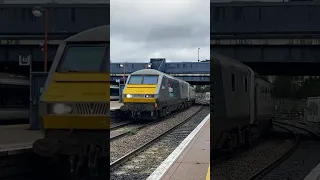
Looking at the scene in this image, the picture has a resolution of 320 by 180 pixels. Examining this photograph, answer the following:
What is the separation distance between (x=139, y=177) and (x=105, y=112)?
29.7 inches

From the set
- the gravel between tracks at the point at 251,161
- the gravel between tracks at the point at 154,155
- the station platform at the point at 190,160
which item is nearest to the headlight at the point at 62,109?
the gravel between tracks at the point at 154,155

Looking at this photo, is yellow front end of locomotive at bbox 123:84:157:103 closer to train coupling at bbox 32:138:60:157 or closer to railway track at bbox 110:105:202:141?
railway track at bbox 110:105:202:141

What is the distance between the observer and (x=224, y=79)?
243 centimetres

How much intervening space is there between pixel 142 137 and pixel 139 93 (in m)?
0.43

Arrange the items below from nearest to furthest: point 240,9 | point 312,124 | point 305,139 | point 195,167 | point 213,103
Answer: point 213,103
point 240,9
point 195,167
point 312,124
point 305,139

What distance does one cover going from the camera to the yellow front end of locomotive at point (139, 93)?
2.62 metres

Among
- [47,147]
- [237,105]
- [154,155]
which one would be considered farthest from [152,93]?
[47,147]

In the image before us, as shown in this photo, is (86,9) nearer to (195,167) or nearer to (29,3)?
(29,3)

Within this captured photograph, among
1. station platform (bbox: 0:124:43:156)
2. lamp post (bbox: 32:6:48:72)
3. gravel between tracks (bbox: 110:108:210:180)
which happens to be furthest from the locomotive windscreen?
station platform (bbox: 0:124:43:156)

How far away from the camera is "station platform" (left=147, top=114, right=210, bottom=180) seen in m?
2.41

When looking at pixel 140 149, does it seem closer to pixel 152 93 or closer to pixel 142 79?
pixel 152 93

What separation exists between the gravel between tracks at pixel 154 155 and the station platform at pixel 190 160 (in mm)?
72

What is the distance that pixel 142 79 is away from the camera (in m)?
2.56

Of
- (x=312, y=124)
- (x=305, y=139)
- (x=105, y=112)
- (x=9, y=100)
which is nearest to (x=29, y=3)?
(x=9, y=100)
